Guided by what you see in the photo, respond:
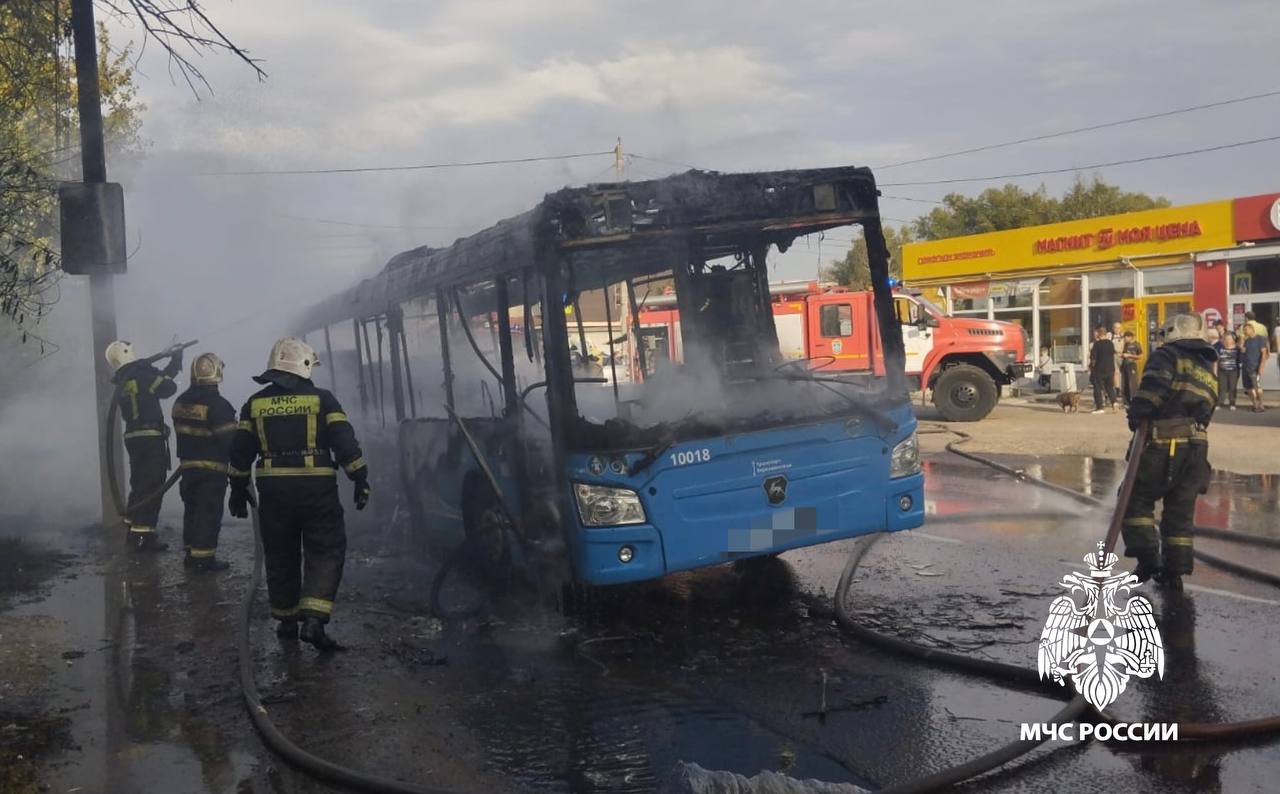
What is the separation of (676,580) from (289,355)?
303 cm

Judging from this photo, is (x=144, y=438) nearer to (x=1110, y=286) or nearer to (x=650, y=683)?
(x=650, y=683)

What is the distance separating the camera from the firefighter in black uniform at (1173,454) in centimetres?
666

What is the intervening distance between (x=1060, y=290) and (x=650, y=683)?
83.9ft

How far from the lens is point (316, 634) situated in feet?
20.6

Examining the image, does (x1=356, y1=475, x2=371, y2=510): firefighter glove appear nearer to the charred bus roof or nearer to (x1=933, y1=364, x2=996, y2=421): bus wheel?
the charred bus roof

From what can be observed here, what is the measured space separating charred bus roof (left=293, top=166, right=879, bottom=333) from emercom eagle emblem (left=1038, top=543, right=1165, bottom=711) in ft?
8.24

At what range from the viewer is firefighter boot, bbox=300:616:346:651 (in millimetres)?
6270

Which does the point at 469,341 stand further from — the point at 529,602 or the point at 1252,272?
the point at 1252,272

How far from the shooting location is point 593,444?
591 cm

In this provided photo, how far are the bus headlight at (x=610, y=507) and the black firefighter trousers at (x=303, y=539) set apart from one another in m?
1.56

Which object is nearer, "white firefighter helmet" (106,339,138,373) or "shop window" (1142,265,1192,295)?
"white firefighter helmet" (106,339,138,373)

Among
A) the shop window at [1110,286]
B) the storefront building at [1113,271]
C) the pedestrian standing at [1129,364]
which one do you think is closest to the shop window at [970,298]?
the storefront building at [1113,271]

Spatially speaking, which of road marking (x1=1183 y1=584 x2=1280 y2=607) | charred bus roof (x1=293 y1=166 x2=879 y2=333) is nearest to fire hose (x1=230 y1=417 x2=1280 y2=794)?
road marking (x1=1183 y1=584 x2=1280 y2=607)

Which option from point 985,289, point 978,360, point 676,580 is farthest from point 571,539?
point 985,289
